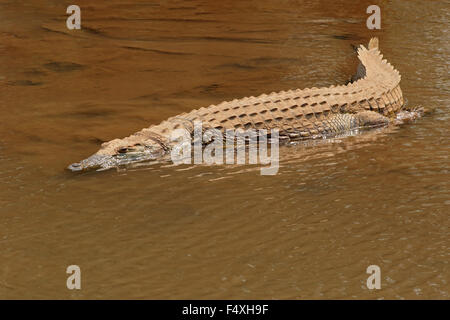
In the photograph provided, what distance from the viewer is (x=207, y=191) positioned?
5.58 m

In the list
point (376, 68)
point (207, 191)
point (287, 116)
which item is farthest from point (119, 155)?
point (376, 68)

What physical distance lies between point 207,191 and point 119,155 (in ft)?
3.19

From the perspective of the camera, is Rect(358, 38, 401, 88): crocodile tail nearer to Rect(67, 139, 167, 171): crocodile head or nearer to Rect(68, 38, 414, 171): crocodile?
Rect(68, 38, 414, 171): crocodile

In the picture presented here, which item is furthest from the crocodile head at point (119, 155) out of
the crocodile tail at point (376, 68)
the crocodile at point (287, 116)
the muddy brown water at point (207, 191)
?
the crocodile tail at point (376, 68)

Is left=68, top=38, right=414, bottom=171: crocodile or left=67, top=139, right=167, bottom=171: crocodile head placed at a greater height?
left=68, top=38, right=414, bottom=171: crocodile

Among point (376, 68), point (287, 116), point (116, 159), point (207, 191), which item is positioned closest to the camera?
point (207, 191)

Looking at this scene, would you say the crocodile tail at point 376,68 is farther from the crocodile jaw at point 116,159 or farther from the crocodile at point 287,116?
the crocodile jaw at point 116,159

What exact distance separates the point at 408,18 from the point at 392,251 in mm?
7950

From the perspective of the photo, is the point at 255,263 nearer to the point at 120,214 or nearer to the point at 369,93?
the point at 120,214

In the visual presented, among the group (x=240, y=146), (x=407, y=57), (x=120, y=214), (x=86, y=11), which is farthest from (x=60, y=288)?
(x=86, y=11)

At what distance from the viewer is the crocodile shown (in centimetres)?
614

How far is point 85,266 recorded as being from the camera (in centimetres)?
444

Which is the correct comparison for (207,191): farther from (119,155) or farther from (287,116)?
(287,116)

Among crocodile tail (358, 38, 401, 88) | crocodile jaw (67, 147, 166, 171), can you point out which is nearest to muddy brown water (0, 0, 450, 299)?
crocodile jaw (67, 147, 166, 171)
